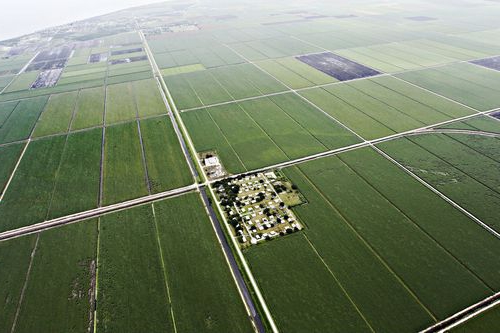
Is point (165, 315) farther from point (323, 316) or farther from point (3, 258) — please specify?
point (3, 258)

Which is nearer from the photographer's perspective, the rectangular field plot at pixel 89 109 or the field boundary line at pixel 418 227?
the field boundary line at pixel 418 227

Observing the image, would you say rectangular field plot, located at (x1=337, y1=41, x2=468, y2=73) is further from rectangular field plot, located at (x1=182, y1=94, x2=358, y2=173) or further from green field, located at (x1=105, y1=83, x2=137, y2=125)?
green field, located at (x1=105, y1=83, x2=137, y2=125)

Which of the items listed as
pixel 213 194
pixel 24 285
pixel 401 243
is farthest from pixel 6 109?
pixel 401 243

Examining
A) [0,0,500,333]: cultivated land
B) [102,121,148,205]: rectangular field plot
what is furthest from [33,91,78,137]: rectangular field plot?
[102,121,148,205]: rectangular field plot

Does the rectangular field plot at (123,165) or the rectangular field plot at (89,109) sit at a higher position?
the rectangular field plot at (89,109)

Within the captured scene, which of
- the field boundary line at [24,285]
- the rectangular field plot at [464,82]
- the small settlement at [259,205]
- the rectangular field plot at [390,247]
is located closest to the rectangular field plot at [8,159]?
the field boundary line at [24,285]

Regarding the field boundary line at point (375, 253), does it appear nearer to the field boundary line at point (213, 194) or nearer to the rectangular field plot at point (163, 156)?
the field boundary line at point (213, 194)
